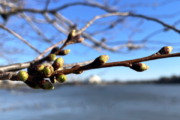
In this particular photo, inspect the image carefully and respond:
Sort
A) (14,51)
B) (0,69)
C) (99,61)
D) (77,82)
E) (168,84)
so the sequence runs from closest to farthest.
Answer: (99,61)
(0,69)
(77,82)
(14,51)
(168,84)

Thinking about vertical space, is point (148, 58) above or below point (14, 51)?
below

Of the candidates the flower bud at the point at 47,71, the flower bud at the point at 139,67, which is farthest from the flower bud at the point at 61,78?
the flower bud at the point at 139,67

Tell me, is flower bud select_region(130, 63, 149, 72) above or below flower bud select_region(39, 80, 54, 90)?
above

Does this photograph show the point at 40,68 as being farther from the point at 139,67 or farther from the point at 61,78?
the point at 139,67

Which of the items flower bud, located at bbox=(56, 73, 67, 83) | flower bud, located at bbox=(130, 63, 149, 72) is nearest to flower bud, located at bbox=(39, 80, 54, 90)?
flower bud, located at bbox=(56, 73, 67, 83)

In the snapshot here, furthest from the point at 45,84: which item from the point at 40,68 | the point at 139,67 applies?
the point at 139,67

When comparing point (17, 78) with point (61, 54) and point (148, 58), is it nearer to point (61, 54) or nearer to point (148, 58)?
point (61, 54)

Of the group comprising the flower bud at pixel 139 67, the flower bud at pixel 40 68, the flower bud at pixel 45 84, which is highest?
the flower bud at pixel 40 68

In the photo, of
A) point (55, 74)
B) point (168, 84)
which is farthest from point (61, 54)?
point (168, 84)

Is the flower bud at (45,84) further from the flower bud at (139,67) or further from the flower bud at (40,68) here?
the flower bud at (139,67)

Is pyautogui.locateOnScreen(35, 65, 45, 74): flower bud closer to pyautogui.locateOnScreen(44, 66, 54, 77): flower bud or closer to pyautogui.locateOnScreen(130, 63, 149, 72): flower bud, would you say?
pyautogui.locateOnScreen(44, 66, 54, 77): flower bud

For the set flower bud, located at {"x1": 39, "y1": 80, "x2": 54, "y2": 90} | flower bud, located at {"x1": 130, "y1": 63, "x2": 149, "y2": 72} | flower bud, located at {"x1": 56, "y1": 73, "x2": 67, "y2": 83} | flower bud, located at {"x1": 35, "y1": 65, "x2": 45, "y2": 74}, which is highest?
flower bud, located at {"x1": 35, "y1": 65, "x2": 45, "y2": 74}
